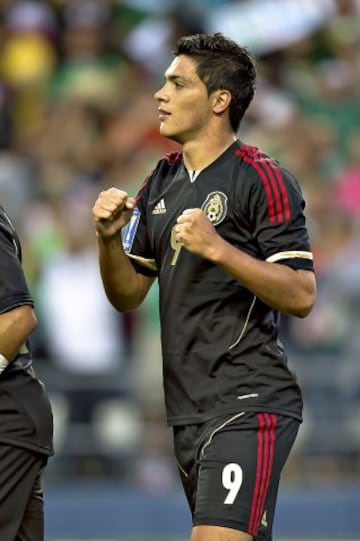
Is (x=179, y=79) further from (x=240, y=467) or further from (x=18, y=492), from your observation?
(x=18, y=492)

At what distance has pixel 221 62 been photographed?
243 inches

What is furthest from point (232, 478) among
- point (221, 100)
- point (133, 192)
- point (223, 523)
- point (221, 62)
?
point (133, 192)

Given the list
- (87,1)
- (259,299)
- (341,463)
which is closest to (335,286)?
(341,463)

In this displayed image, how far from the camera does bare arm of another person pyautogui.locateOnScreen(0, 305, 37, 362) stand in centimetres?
563

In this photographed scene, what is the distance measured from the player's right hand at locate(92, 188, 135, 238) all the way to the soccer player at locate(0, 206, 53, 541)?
0.35 metres

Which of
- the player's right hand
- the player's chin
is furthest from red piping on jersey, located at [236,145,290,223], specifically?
the player's right hand

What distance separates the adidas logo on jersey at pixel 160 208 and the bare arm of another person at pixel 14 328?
0.83 m

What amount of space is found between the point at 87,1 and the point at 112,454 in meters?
4.88

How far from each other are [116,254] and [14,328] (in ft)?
2.34

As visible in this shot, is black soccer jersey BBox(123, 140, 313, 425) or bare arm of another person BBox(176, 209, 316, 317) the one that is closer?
bare arm of another person BBox(176, 209, 316, 317)

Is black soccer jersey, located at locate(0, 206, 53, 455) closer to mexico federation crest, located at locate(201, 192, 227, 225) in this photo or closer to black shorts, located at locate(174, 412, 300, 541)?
black shorts, located at locate(174, 412, 300, 541)

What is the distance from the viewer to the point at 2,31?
13445 millimetres

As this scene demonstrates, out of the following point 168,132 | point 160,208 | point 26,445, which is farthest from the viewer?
point 160,208

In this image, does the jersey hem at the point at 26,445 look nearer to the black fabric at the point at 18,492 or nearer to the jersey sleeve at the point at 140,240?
the black fabric at the point at 18,492
